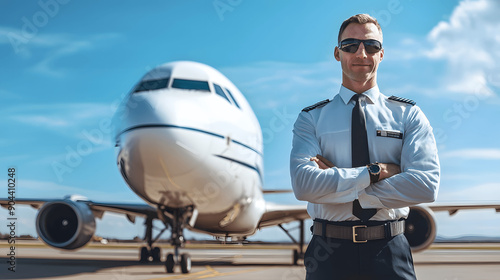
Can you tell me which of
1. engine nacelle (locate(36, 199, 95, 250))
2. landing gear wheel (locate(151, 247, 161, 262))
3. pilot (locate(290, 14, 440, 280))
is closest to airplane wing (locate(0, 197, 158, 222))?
engine nacelle (locate(36, 199, 95, 250))

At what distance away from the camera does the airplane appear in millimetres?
6391

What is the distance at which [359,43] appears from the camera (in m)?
1.90

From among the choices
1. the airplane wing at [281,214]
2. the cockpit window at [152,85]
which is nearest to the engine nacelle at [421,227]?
the airplane wing at [281,214]

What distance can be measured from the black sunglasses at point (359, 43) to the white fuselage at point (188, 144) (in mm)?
4571

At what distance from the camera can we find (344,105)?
205 centimetres

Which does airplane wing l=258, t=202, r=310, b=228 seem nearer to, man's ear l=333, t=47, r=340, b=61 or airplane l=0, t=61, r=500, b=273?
airplane l=0, t=61, r=500, b=273

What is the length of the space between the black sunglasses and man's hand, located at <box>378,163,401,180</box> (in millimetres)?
477

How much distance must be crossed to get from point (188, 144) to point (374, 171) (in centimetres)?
487

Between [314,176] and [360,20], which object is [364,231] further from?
[360,20]

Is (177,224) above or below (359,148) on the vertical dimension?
below

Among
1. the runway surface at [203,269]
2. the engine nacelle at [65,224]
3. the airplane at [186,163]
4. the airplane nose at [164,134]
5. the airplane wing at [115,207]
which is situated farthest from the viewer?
the airplane wing at [115,207]

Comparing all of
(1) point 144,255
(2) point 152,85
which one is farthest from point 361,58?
(1) point 144,255

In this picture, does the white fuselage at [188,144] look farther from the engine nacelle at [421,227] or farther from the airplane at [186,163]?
the engine nacelle at [421,227]

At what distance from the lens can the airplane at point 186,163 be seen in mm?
6391
